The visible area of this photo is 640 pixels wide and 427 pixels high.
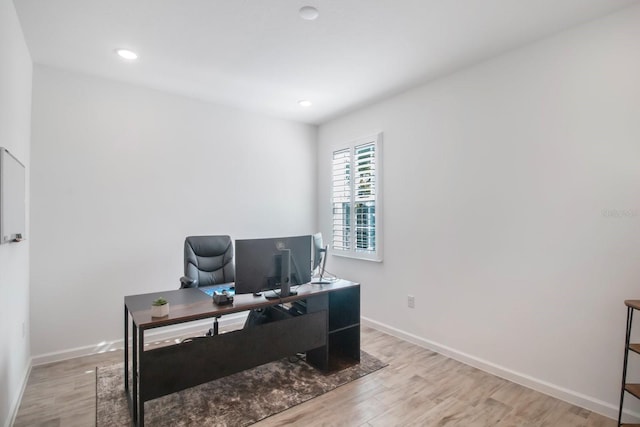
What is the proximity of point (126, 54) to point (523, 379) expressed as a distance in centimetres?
425

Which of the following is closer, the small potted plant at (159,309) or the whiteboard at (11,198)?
the whiteboard at (11,198)

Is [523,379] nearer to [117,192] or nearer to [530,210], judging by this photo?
[530,210]

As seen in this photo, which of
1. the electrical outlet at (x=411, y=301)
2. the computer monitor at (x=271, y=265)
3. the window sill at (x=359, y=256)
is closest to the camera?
the computer monitor at (x=271, y=265)

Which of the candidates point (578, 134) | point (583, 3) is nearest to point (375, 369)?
point (578, 134)

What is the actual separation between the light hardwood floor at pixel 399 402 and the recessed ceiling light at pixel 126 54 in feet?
9.02

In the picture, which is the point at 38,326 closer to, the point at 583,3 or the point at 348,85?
the point at 348,85

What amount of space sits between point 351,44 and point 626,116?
1.97m

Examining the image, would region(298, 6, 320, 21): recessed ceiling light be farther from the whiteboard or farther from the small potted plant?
the small potted plant

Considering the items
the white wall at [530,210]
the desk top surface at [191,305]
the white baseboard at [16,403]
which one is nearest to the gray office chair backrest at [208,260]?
the desk top surface at [191,305]

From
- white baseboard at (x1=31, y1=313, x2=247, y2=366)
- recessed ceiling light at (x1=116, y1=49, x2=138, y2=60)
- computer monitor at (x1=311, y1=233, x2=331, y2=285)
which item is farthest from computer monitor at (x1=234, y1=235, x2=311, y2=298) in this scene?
recessed ceiling light at (x1=116, y1=49, x2=138, y2=60)

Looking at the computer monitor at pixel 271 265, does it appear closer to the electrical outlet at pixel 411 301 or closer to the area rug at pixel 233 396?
the area rug at pixel 233 396

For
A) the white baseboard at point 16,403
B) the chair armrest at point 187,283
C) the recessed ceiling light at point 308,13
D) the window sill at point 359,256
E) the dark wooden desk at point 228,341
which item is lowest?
the white baseboard at point 16,403

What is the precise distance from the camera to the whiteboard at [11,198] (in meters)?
1.85

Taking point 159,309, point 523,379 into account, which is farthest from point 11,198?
point 523,379
